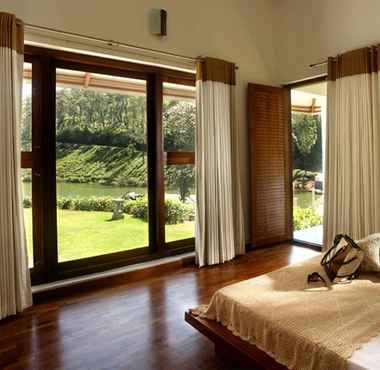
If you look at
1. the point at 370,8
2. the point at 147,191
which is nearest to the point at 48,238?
the point at 147,191

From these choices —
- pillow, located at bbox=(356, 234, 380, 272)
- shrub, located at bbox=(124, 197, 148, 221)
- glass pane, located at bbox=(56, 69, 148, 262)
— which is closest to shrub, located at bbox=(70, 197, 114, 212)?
glass pane, located at bbox=(56, 69, 148, 262)

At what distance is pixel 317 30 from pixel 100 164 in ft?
9.97

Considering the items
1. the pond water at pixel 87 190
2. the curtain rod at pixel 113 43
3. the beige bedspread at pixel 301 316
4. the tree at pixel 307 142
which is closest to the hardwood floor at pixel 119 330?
the beige bedspread at pixel 301 316

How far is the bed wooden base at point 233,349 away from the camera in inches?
57.3

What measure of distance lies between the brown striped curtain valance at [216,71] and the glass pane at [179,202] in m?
1.04

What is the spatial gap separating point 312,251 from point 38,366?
10.9ft

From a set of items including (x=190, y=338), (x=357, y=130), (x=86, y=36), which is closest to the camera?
(x=190, y=338)

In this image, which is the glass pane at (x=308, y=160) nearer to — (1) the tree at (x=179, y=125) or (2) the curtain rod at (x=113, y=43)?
(1) the tree at (x=179, y=125)

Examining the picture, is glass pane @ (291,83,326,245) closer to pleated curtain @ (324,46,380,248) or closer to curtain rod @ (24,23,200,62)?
pleated curtain @ (324,46,380,248)

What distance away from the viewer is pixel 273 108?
4277mm

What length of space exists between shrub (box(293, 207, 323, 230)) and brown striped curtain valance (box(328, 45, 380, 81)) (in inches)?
70.9

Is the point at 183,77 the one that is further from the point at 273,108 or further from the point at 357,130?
the point at 357,130

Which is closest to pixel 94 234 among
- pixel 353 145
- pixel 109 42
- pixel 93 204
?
pixel 93 204

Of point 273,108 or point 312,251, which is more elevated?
point 273,108
